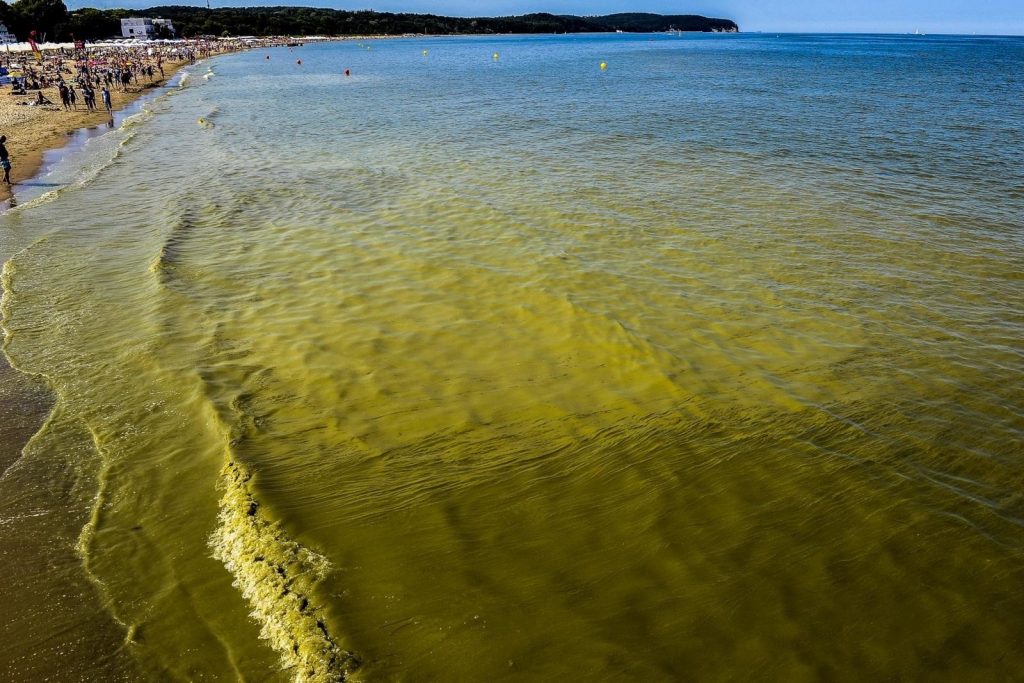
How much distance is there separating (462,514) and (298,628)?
6.34 feet

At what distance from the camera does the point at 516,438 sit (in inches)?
297

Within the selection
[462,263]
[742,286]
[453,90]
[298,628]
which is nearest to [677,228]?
[742,286]

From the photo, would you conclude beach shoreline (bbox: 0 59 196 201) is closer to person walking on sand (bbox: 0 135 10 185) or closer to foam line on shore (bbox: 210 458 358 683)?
person walking on sand (bbox: 0 135 10 185)

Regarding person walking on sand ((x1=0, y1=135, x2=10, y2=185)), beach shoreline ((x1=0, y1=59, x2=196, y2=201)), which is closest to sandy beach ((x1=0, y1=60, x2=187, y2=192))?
beach shoreline ((x1=0, y1=59, x2=196, y2=201))

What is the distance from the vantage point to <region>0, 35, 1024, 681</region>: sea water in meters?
5.05

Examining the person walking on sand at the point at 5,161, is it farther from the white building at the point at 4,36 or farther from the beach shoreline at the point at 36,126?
the white building at the point at 4,36

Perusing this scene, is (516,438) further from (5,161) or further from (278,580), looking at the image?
(5,161)

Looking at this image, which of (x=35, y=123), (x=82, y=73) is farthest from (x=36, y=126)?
(x=82, y=73)

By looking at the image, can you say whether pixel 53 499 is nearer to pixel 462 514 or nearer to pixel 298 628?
pixel 298 628

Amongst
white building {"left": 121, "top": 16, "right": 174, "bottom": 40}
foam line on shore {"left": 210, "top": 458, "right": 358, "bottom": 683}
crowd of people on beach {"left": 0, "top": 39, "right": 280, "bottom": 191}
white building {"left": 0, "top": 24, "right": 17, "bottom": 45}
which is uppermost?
white building {"left": 121, "top": 16, "right": 174, "bottom": 40}

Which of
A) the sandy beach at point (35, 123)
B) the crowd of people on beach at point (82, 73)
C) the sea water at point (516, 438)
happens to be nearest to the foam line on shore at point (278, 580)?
the sea water at point (516, 438)

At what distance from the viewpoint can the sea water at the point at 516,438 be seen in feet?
16.6

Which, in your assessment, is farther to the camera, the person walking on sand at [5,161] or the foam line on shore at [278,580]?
the person walking on sand at [5,161]

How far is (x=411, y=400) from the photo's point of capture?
830 centimetres
